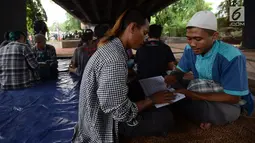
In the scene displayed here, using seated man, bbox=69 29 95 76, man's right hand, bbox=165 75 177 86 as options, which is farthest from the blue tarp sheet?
man's right hand, bbox=165 75 177 86

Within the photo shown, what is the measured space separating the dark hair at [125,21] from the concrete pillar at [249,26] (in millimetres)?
9719

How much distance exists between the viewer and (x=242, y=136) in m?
1.95

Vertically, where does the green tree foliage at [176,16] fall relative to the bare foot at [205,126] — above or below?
above

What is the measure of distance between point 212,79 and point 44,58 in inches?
138

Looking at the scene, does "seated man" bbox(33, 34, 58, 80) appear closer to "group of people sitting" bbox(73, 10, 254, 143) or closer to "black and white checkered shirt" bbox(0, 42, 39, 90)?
"black and white checkered shirt" bbox(0, 42, 39, 90)

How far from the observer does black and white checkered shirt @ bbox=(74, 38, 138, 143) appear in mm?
1283

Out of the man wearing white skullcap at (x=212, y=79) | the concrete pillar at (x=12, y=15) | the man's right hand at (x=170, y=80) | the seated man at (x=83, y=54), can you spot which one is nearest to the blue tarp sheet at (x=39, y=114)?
the seated man at (x=83, y=54)

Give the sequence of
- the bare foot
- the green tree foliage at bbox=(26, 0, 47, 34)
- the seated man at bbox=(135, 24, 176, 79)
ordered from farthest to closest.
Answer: the green tree foliage at bbox=(26, 0, 47, 34) → the seated man at bbox=(135, 24, 176, 79) → the bare foot

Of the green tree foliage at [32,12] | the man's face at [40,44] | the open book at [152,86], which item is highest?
the green tree foliage at [32,12]

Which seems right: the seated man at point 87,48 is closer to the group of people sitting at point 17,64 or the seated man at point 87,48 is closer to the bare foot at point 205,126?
the group of people sitting at point 17,64

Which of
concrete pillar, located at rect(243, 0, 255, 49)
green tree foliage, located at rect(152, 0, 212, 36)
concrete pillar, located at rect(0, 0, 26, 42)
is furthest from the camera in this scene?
green tree foliage, located at rect(152, 0, 212, 36)

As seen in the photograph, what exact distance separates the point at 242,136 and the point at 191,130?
0.44 metres

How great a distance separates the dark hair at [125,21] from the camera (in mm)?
1417

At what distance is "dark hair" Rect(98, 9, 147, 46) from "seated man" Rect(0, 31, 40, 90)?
2452 mm
